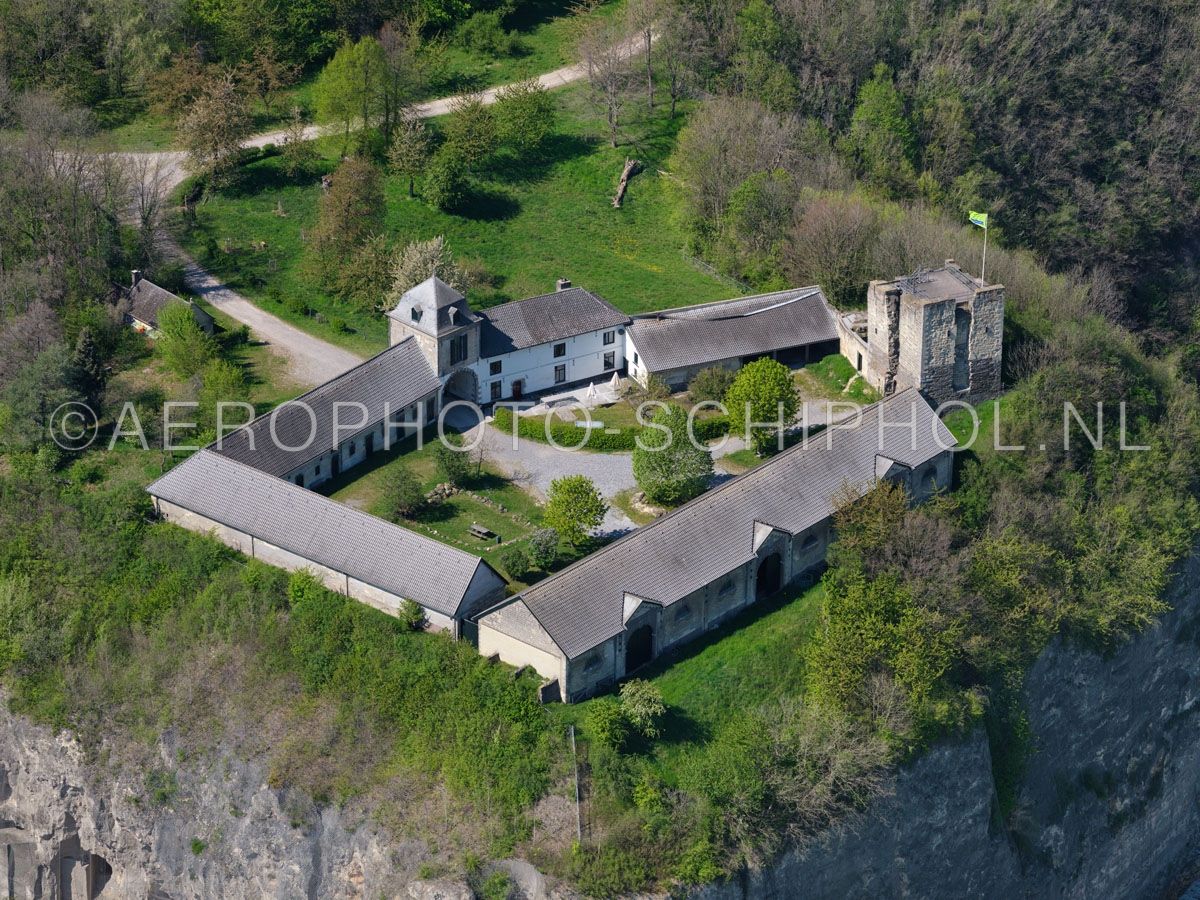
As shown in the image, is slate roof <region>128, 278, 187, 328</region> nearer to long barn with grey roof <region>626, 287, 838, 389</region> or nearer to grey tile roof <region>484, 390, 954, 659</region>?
long barn with grey roof <region>626, 287, 838, 389</region>

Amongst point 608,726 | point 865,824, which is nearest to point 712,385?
point 608,726

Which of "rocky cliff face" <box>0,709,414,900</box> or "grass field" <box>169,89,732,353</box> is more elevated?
"grass field" <box>169,89,732,353</box>

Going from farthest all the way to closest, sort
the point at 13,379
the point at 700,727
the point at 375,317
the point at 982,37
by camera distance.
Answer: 1. the point at 982,37
2. the point at 375,317
3. the point at 13,379
4. the point at 700,727

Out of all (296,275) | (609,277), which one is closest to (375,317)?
(296,275)

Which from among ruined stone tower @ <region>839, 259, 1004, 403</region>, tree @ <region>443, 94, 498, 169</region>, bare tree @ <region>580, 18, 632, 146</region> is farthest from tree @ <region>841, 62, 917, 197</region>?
tree @ <region>443, 94, 498, 169</region>

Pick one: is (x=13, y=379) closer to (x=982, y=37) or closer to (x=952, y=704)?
(x=952, y=704)
